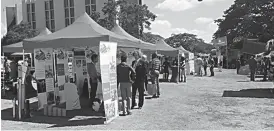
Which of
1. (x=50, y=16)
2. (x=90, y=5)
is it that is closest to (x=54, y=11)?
(x=50, y=16)

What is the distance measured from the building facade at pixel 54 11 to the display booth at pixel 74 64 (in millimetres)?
53036

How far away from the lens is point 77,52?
1196cm

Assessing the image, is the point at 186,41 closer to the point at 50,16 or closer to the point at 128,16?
the point at 50,16

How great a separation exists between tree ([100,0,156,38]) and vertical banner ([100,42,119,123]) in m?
28.0

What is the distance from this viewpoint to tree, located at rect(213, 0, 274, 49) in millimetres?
41719

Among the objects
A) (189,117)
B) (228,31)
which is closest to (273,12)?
(228,31)

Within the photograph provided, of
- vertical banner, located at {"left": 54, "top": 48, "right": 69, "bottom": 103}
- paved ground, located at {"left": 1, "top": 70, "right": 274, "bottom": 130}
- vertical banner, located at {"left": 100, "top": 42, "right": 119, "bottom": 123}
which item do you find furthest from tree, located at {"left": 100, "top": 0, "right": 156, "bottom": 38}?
vertical banner, located at {"left": 100, "top": 42, "right": 119, "bottom": 123}

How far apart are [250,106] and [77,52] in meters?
6.70

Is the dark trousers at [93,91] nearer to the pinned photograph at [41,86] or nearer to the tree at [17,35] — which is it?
the pinned photograph at [41,86]

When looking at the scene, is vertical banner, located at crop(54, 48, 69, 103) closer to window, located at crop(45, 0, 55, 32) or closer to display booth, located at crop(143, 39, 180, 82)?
display booth, located at crop(143, 39, 180, 82)

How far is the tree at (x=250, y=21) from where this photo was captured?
41.7 metres

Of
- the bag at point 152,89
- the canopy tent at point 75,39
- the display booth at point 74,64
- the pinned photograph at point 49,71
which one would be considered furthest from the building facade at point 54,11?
the canopy tent at point 75,39

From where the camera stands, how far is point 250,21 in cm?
4381

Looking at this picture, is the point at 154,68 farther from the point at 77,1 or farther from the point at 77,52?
the point at 77,1
